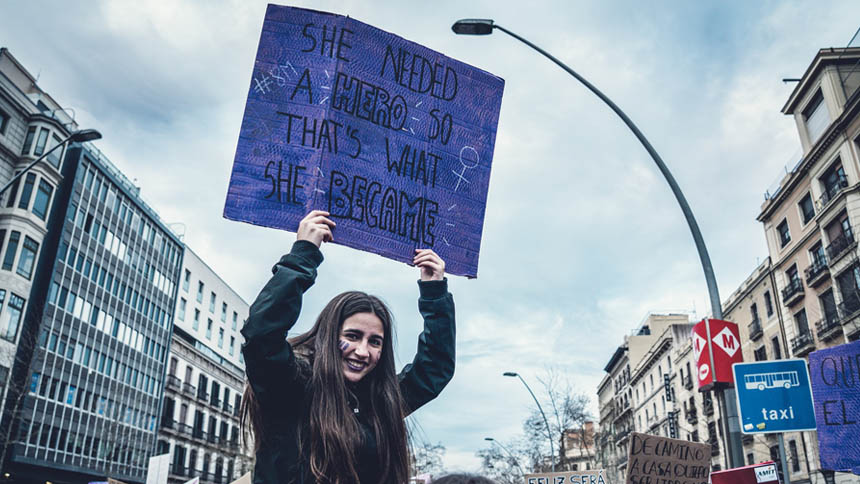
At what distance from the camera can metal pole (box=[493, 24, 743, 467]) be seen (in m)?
7.23

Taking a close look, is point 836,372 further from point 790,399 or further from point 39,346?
point 39,346

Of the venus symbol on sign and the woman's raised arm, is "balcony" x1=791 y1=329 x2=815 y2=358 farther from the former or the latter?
the woman's raised arm

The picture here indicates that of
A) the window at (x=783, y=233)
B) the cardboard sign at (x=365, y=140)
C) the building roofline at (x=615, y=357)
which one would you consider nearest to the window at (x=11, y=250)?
the cardboard sign at (x=365, y=140)

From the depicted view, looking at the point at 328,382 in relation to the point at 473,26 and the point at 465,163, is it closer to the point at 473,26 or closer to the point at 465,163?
the point at 465,163

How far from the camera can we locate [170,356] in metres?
49.3

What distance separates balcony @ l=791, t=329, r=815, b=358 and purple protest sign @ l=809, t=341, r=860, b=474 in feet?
86.5

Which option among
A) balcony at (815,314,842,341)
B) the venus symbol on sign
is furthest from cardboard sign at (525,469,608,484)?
balcony at (815,314,842,341)

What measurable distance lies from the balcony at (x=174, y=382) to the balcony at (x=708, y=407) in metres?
36.1

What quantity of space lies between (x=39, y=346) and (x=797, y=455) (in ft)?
118

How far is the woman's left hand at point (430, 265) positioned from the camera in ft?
9.94

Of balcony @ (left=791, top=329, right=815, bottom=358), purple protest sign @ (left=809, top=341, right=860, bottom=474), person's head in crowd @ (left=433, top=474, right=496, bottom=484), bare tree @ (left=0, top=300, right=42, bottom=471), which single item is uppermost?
balcony @ (left=791, top=329, right=815, bottom=358)

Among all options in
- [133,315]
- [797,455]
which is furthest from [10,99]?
[797,455]

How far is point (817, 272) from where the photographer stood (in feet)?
95.3

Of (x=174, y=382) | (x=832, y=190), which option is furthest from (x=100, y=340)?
(x=832, y=190)
